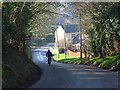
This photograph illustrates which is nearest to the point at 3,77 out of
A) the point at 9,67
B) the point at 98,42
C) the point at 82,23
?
the point at 9,67

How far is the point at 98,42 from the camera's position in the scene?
4925 centimetres

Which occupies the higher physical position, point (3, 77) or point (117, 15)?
point (117, 15)

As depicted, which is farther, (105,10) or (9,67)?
(105,10)

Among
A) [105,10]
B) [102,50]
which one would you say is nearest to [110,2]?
[105,10]

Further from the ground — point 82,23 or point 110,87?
point 82,23

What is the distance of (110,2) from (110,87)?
13233mm

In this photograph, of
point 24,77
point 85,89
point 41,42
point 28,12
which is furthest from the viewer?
point 41,42

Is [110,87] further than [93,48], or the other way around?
[93,48]

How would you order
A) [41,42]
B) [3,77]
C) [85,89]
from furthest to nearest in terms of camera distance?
[41,42] → [85,89] → [3,77]

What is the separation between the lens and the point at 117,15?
100 feet

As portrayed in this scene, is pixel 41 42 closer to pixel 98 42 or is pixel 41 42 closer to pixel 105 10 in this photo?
pixel 98 42

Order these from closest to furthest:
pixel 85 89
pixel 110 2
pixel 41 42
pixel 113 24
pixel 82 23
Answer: pixel 85 89 → pixel 110 2 → pixel 113 24 → pixel 82 23 → pixel 41 42

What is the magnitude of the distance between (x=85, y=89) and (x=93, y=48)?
116ft

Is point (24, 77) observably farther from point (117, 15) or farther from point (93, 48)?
point (93, 48)
